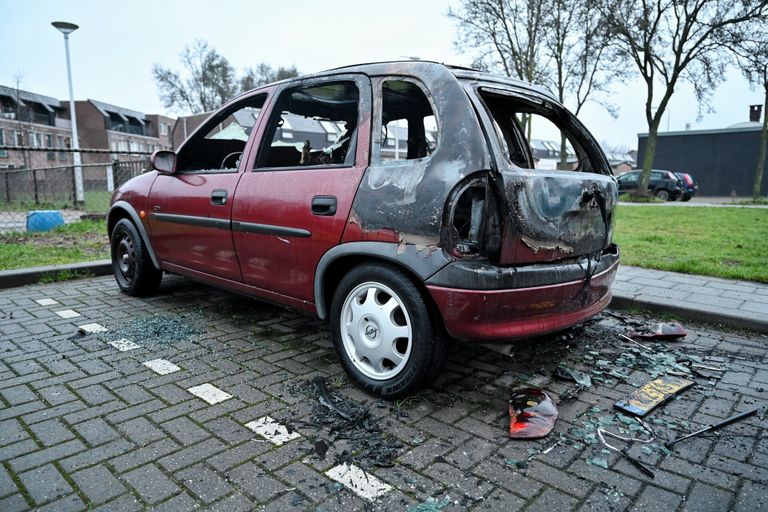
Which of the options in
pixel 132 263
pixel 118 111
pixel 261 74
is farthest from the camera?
pixel 118 111

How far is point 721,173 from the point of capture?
33625 millimetres

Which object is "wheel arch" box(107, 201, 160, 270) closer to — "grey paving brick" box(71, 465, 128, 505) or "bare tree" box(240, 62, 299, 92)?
"grey paving brick" box(71, 465, 128, 505)

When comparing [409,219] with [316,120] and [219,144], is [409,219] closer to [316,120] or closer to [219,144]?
[316,120]

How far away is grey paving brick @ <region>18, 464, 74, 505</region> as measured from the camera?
2027 mm

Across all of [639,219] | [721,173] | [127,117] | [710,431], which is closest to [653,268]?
[710,431]

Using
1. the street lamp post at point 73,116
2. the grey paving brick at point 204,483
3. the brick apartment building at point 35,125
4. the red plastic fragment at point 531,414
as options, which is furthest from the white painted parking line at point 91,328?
the brick apartment building at point 35,125

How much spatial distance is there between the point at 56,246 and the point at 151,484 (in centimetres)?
701

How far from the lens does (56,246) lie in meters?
7.78

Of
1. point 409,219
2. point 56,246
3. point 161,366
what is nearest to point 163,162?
point 161,366

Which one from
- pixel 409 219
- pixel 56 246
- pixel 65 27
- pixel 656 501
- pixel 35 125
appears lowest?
pixel 656 501

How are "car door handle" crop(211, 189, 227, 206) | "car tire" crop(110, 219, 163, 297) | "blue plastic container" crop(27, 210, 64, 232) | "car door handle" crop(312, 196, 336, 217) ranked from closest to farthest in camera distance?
"car door handle" crop(312, 196, 336, 217)
"car door handle" crop(211, 189, 227, 206)
"car tire" crop(110, 219, 163, 297)
"blue plastic container" crop(27, 210, 64, 232)

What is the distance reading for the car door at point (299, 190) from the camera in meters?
3.09

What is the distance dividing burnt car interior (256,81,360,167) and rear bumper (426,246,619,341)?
1.12m

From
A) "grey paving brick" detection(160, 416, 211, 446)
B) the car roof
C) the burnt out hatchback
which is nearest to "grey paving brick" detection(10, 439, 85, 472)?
"grey paving brick" detection(160, 416, 211, 446)
